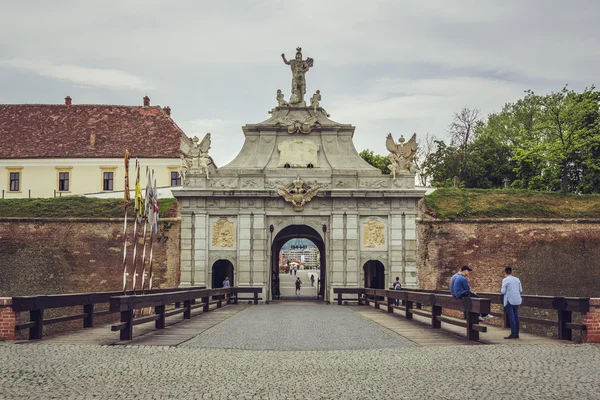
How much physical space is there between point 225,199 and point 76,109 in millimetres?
21765

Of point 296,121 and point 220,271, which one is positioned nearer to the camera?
point 296,121

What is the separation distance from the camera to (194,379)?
10.7 meters

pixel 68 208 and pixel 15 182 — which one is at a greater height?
pixel 15 182

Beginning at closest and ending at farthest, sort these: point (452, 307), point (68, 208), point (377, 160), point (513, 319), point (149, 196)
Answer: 1. point (513, 319)
2. point (452, 307)
3. point (149, 196)
4. point (68, 208)
5. point (377, 160)

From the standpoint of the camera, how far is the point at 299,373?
37.0ft

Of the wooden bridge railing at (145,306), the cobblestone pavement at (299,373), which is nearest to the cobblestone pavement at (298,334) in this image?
the cobblestone pavement at (299,373)

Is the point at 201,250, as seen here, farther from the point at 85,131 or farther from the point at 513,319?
the point at 513,319

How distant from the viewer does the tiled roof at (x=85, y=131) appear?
157ft

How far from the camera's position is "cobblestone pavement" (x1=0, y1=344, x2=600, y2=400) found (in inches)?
381

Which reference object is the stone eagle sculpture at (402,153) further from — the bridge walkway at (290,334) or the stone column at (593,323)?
the stone column at (593,323)

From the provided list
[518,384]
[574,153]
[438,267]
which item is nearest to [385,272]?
[438,267]

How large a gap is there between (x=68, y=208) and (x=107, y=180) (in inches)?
410

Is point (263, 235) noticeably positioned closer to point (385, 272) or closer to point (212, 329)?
point (385, 272)

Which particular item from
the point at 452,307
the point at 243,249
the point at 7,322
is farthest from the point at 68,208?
the point at 452,307
